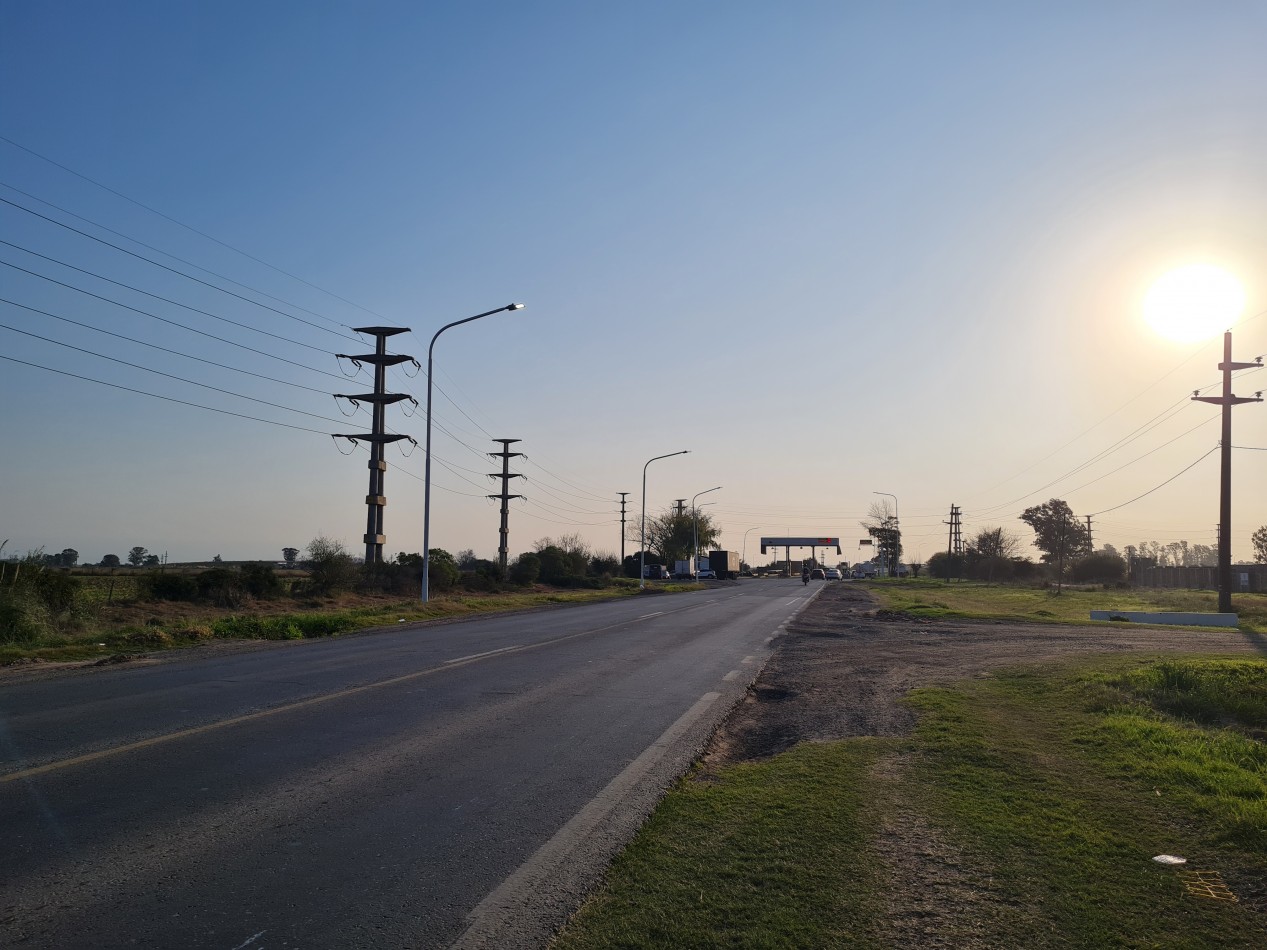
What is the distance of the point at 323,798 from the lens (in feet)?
21.4

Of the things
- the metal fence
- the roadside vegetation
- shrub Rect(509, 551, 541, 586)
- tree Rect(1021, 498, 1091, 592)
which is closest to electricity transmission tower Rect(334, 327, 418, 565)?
the roadside vegetation

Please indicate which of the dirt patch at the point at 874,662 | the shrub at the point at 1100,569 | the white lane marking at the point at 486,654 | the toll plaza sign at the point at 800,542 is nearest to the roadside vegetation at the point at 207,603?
the white lane marking at the point at 486,654

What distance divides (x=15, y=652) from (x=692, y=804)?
48.1 feet

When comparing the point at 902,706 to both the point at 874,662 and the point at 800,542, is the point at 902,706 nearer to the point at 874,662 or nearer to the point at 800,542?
the point at 874,662

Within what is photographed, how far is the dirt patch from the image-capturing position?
31.7 ft

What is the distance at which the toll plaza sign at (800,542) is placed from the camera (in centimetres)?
14512

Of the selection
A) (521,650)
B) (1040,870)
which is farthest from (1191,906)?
(521,650)

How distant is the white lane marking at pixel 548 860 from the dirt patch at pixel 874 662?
3.99ft

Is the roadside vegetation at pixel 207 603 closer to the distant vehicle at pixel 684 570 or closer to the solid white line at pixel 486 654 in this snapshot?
the solid white line at pixel 486 654

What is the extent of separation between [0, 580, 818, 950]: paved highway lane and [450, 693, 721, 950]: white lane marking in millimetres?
16

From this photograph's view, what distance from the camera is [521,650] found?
57.7 ft

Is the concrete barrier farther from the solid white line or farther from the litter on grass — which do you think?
the litter on grass

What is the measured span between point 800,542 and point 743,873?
14474 cm

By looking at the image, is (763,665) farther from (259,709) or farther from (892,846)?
(892,846)
